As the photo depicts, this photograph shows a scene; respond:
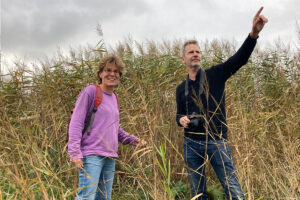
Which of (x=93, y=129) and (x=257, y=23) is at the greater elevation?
(x=257, y=23)

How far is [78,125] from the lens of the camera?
2.07 metres

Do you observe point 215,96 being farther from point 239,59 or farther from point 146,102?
point 146,102

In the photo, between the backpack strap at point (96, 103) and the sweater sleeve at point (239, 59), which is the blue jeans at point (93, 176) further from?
the sweater sleeve at point (239, 59)

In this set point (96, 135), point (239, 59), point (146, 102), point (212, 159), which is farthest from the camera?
point (146, 102)

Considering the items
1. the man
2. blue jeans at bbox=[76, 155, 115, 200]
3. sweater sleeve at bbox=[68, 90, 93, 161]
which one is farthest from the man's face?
blue jeans at bbox=[76, 155, 115, 200]

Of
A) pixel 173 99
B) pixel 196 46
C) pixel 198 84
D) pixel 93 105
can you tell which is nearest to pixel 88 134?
pixel 93 105

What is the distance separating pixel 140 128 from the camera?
3.24 metres

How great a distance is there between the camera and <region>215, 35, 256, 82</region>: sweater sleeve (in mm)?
2229

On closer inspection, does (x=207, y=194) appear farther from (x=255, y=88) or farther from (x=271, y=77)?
(x=271, y=77)

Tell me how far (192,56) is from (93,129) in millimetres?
1217

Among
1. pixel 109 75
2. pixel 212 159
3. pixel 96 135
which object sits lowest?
pixel 212 159

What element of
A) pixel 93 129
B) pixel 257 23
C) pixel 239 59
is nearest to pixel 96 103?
pixel 93 129

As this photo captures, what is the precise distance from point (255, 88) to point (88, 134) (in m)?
3.07

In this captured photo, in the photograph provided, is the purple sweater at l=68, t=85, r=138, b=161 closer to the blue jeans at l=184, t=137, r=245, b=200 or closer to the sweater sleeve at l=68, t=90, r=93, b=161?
the sweater sleeve at l=68, t=90, r=93, b=161
